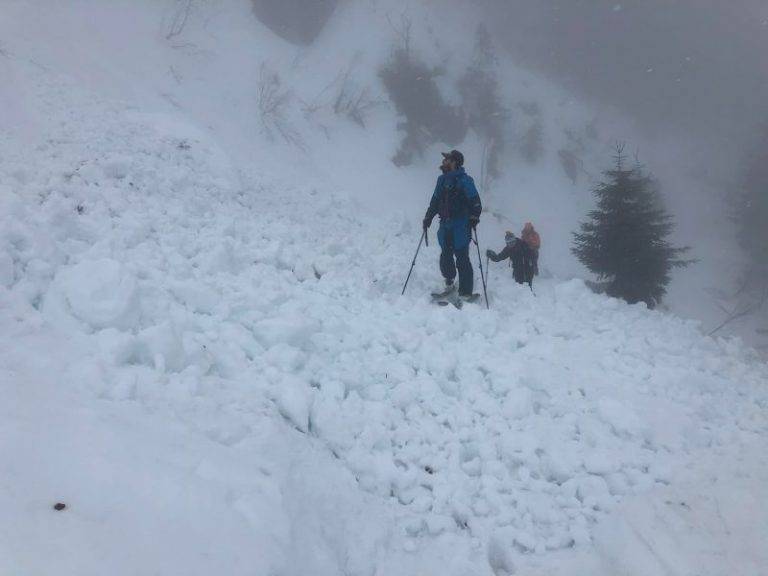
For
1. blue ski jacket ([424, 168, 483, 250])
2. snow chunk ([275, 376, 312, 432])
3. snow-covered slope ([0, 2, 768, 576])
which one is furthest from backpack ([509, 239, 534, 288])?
snow chunk ([275, 376, 312, 432])

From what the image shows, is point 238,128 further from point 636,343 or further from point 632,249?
point 636,343

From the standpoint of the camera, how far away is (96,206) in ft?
18.8

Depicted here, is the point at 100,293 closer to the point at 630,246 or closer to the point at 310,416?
the point at 310,416

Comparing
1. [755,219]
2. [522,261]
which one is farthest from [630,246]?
[755,219]

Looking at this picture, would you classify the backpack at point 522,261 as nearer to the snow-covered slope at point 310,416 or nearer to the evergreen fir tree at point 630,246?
the snow-covered slope at point 310,416

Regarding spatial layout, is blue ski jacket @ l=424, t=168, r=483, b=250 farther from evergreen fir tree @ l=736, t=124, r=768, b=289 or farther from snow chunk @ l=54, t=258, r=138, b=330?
evergreen fir tree @ l=736, t=124, r=768, b=289

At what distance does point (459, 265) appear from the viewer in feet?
23.4

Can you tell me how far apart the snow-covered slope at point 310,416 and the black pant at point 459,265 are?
861 millimetres

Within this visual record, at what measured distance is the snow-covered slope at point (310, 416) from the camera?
2461 mm

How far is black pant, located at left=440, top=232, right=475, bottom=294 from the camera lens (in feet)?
23.3

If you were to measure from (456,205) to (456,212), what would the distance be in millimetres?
104

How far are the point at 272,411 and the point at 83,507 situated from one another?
4.96ft

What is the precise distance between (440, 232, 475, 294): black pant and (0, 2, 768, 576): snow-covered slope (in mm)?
861

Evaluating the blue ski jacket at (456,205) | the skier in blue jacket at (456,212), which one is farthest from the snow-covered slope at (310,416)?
the blue ski jacket at (456,205)
